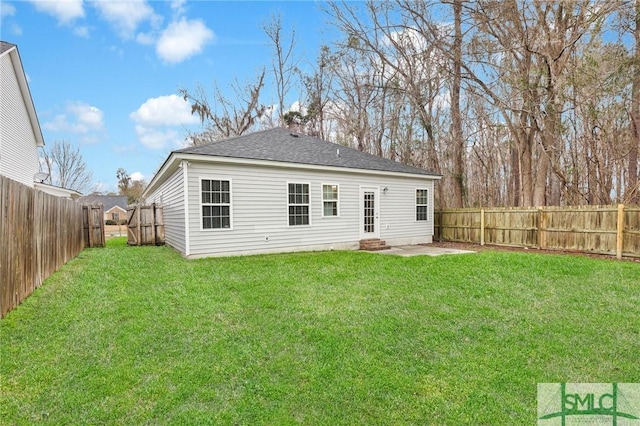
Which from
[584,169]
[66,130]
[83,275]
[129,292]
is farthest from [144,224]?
[66,130]

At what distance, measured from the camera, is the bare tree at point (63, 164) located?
33.4 metres

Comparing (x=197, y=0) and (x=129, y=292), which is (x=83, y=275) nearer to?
(x=129, y=292)

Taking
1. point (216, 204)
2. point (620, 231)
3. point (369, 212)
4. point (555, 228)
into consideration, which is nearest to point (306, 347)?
point (216, 204)

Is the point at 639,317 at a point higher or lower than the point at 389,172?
lower

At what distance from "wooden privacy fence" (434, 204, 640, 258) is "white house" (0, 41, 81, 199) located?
1723 centimetres

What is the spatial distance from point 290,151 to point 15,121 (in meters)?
12.2

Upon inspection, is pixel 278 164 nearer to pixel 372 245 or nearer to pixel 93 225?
pixel 372 245

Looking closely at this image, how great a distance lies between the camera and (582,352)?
347 centimetres

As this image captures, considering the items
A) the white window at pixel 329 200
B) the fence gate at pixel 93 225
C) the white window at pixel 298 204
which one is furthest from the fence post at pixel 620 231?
the fence gate at pixel 93 225

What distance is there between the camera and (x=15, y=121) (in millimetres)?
13797

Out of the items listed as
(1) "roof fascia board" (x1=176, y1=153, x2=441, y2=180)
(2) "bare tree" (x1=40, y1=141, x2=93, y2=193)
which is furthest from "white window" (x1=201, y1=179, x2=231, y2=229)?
(2) "bare tree" (x1=40, y1=141, x2=93, y2=193)

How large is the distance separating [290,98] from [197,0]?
1376 centimetres

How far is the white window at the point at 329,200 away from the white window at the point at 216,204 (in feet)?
10.4

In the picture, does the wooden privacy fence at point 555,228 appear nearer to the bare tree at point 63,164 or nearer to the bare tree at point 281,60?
the bare tree at point 281,60
